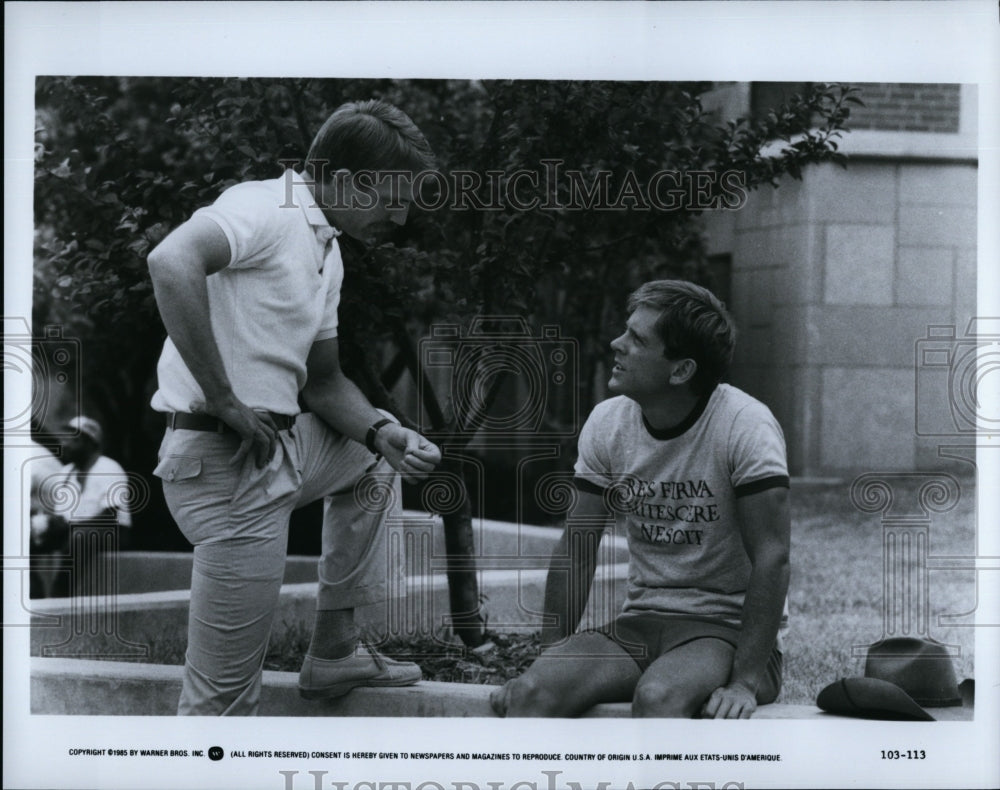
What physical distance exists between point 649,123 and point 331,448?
127 centimetres

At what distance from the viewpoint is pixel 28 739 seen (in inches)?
150

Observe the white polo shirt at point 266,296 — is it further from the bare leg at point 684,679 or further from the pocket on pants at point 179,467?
the bare leg at point 684,679

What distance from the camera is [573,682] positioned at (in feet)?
12.2

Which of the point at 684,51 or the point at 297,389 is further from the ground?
the point at 684,51

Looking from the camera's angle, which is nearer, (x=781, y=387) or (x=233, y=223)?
(x=233, y=223)

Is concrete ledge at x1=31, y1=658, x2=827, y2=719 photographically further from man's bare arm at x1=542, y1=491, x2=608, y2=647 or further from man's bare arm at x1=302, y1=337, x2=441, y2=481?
man's bare arm at x1=302, y1=337, x2=441, y2=481

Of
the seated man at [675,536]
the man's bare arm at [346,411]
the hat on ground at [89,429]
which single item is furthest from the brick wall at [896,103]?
the hat on ground at [89,429]

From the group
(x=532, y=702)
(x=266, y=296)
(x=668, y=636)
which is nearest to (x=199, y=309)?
(x=266, y=296)

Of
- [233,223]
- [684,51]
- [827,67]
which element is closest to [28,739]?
[233,223]

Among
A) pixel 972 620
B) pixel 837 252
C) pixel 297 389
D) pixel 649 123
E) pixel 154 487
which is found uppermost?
pixel 649 123

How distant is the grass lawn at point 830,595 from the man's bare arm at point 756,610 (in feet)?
0.64

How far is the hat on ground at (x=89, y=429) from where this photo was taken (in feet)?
12.7

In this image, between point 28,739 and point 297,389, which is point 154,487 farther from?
point 28,739

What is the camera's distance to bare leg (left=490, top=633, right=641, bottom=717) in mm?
3684
